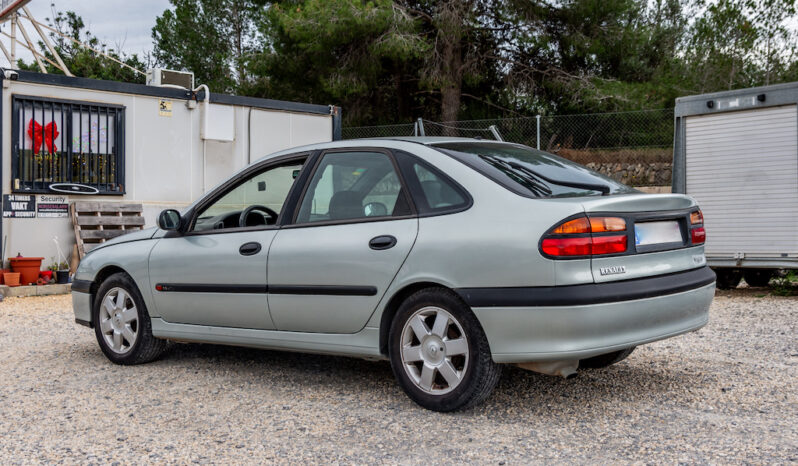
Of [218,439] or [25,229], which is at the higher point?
[25,229]

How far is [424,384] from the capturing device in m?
4.08

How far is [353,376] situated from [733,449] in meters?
2.42

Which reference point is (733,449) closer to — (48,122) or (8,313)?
(8,313)

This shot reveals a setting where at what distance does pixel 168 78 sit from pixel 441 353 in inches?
381

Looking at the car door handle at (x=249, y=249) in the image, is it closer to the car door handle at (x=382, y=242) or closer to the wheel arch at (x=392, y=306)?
the car door handle at (x=382, y=242)

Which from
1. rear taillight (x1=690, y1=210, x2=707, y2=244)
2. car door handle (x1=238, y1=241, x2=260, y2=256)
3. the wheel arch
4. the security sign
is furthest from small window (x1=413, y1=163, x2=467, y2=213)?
the security sign

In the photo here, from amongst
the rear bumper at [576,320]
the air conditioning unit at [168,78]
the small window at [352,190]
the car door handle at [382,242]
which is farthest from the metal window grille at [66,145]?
the rear bumper at [576,320]

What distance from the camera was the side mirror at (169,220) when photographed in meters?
5.24

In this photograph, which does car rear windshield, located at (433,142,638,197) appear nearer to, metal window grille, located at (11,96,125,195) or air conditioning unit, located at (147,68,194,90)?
metal window grille, located at (11,96,125,195)

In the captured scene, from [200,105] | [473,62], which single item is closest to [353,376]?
[200,105]

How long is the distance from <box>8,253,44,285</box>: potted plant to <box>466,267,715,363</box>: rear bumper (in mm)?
8098

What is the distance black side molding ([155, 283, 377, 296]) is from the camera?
4.27 meters

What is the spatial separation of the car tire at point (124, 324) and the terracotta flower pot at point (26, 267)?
5076 millimetres

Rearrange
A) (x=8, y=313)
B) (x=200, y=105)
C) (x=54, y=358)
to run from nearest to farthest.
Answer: (x=54, y=358)
(x=8, y=313)
(x=200, y=105)
